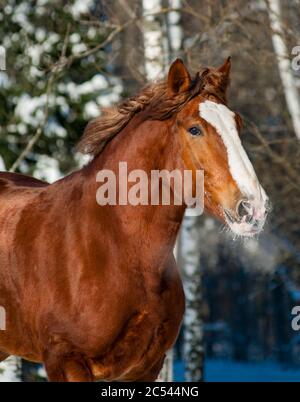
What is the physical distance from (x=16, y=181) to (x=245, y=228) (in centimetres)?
223

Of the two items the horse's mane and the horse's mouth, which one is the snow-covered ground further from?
the horse's mouth

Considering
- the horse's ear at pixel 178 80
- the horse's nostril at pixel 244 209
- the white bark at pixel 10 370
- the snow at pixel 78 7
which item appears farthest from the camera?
the snow at pixel 78 7

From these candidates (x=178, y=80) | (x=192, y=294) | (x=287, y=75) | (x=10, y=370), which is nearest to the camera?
(x=178, y=80)

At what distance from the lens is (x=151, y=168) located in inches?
197

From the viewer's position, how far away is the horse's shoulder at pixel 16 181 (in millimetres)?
6191

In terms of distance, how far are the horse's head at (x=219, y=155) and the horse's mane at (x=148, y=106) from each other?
0.01 metres

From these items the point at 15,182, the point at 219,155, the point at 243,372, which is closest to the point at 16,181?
the point at 15,182

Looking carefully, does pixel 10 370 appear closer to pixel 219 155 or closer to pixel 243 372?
pixel 219 155

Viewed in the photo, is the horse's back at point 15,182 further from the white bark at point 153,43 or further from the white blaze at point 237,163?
the white bark at point 153,43

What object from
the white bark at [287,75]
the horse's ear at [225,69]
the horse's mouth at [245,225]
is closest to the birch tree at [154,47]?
the white bark at [287,75]

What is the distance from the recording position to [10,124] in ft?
35.2

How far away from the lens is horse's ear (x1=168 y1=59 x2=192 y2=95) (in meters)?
4.90

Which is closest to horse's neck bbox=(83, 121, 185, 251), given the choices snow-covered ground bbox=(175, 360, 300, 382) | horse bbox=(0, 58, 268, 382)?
horse bbox=(0, 58, 268, 382)
